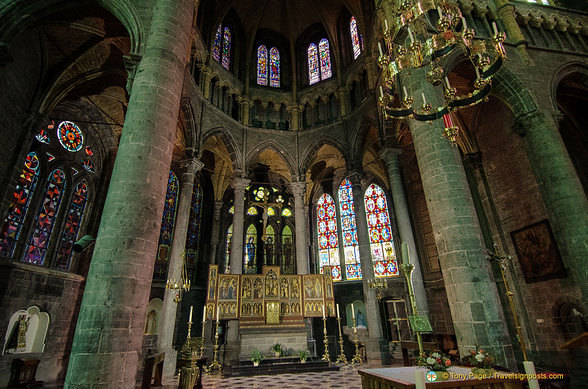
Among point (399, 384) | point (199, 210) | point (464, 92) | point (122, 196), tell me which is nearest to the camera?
point (399, 384)

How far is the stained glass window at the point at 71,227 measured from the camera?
1326 cm

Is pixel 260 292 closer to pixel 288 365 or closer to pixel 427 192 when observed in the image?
pixel 288 365

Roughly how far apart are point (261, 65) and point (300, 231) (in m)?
10.9

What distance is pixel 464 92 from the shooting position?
13641mm

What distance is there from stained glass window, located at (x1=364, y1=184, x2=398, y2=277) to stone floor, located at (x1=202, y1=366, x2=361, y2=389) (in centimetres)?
853

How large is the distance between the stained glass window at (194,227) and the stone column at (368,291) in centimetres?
1046

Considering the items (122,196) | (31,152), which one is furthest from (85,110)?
(122,196)

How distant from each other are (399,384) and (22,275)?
45.5 ft

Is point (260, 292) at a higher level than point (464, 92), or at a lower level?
lower

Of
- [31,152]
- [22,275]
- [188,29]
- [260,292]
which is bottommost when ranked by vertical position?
[260,292]

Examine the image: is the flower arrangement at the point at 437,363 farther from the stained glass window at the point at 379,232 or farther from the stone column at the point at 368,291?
the stained glass window at the point at 379,232

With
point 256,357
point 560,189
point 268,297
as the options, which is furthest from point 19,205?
point 560,189

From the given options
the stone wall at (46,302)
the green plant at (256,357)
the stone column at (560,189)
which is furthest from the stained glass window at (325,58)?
the stone wall at (46,302)

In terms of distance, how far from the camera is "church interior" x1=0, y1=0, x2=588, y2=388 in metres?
6.21
